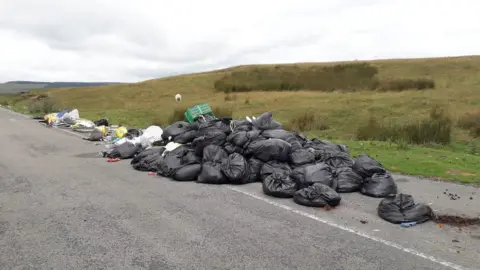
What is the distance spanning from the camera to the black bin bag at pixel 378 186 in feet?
21.1

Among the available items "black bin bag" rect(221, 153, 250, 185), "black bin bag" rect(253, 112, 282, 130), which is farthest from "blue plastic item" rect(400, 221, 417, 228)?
"black bin bag" rect(253, 112, 282, 130)

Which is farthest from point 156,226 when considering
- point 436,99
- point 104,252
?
point 436,99

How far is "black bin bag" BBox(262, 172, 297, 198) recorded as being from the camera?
6.34m

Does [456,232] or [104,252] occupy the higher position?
[104,252]

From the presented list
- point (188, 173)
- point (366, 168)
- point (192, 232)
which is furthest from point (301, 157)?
point (192, 232)

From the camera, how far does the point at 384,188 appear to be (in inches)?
255

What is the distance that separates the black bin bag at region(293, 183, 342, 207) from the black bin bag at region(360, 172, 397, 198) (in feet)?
2.57

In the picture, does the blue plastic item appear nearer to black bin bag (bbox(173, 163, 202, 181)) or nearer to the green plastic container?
black bin bag (bbox(173, 163, 202, 181))

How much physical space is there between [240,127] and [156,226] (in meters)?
4.09

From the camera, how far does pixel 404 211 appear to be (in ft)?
17.2

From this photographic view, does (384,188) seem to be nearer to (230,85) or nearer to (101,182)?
(101,182)

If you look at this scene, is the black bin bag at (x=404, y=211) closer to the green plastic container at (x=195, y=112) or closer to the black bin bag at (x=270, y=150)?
the black bin bag at (x=270, y=150)

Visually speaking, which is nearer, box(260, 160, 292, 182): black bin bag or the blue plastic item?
the blue plastic item

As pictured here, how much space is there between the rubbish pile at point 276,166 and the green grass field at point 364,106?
1754mm
